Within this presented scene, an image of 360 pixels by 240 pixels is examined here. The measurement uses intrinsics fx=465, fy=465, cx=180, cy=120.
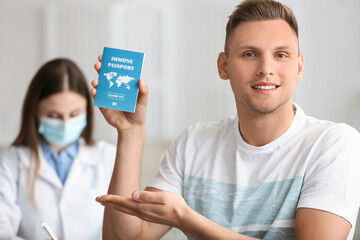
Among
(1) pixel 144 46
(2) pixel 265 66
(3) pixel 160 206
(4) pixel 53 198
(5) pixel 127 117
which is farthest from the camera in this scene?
(1) pixel 144 46

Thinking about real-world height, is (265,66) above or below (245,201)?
above

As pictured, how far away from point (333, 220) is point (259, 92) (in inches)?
15.3

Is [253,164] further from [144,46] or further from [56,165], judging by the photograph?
[144,46]

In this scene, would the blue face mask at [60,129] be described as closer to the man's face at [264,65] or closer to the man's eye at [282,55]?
the man's face at [264,65]

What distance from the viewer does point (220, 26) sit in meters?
5.15

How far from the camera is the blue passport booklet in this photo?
4.17 feet

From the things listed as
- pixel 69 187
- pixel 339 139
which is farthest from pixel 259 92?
pixel 69 187

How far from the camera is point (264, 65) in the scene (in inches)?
49.5

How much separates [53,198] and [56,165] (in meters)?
0.16

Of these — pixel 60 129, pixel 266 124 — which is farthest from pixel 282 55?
pixel 60 129

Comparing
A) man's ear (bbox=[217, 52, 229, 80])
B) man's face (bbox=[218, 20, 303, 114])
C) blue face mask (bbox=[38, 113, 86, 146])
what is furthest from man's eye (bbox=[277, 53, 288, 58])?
blue face mask (bbox=[38, 113, 86, 146])

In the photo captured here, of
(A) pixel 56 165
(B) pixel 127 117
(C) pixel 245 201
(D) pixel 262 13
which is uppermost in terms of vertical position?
(D) pixel 262 13

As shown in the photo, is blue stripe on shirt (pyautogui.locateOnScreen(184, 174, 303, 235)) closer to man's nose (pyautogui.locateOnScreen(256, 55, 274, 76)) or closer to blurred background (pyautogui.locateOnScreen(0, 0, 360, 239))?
man's nose (pyautogui.locateOnScreen(256, 55, 274, 76))

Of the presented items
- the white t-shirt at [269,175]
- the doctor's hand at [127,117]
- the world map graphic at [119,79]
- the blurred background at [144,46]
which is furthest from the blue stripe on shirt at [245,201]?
the blurred background at [144,46]
